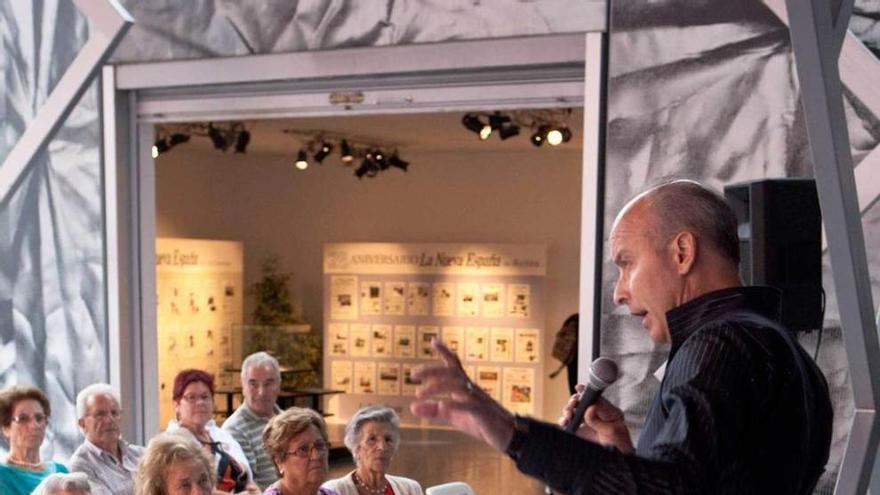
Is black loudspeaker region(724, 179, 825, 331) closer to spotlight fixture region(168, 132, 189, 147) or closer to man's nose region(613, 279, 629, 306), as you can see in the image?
man's nose region(613, 279, 629, 306)

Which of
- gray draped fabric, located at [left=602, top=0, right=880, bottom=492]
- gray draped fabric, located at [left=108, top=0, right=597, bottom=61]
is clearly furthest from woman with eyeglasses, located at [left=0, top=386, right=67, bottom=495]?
gray draped fabric, located at [left=602, top=0, right=880, bottom=492]

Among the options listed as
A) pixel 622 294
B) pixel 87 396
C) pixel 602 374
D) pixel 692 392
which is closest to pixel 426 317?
pixel 87 396

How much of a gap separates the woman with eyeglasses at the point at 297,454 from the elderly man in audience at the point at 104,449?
98cm

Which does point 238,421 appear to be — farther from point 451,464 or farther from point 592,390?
point 451,464

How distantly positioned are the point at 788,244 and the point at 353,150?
1095 centimetres

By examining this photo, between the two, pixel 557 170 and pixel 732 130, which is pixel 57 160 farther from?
pixel 557 170

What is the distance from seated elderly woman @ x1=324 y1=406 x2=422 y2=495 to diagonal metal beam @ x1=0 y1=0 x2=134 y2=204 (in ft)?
6.62

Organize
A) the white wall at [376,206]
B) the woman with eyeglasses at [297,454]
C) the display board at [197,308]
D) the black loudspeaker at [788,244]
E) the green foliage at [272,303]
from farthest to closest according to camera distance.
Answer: the green foliage at [272,303], the white wall at [376,206], the display board at [197,308], the woman with eyeglasses at [297,454], the black loudspeaker at [788,244]

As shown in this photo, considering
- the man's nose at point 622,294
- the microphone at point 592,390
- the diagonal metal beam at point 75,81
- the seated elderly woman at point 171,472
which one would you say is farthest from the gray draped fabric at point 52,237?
the man's nose at point 622,294

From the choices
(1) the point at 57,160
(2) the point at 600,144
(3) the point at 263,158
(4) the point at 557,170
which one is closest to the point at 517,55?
(2) the point at 600,144

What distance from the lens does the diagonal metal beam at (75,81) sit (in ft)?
17.5

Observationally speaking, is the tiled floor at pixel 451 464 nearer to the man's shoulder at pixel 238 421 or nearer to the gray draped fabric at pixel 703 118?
the man's shoulder at pixel 238 421

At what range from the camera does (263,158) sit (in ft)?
53.7

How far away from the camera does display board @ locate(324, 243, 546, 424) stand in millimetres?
14305
